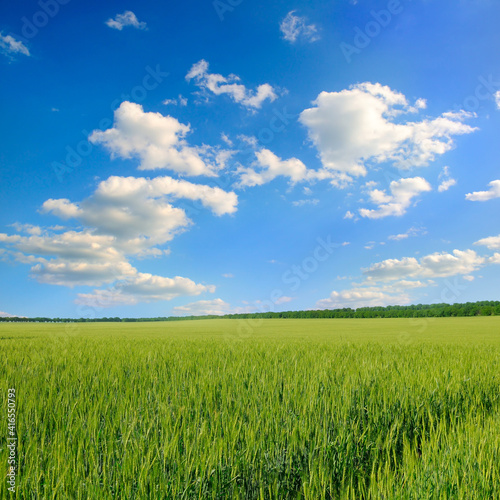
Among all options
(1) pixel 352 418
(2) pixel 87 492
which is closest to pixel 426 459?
(1) pixel 352 418

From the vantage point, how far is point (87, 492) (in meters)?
1.94

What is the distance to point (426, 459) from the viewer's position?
2752 millimetres

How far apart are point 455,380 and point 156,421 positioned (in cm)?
488

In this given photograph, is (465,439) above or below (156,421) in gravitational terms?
below

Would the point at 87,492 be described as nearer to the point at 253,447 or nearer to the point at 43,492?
the point at 43,492

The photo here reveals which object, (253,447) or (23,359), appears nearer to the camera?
(253,447)

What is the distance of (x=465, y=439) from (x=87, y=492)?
3.31 m

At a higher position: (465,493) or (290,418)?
(290,418)

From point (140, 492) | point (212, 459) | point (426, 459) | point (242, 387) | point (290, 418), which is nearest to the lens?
point (140, 492)

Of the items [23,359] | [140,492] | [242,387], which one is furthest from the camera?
[23,359]

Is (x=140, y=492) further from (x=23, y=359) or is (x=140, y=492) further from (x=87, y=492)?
(x=23, y=359)

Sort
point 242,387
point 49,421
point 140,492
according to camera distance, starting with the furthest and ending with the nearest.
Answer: point 242,387 < point 49,421 < point 140,492

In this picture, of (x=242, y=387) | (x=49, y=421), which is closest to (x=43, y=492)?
(x=49, y=421)

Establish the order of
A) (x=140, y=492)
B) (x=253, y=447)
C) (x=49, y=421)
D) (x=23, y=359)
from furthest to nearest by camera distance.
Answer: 1. (x=23, y=359)
2. (x=49, y=421)
3. (x=253, y=447)
4. (x=140, y=492)
